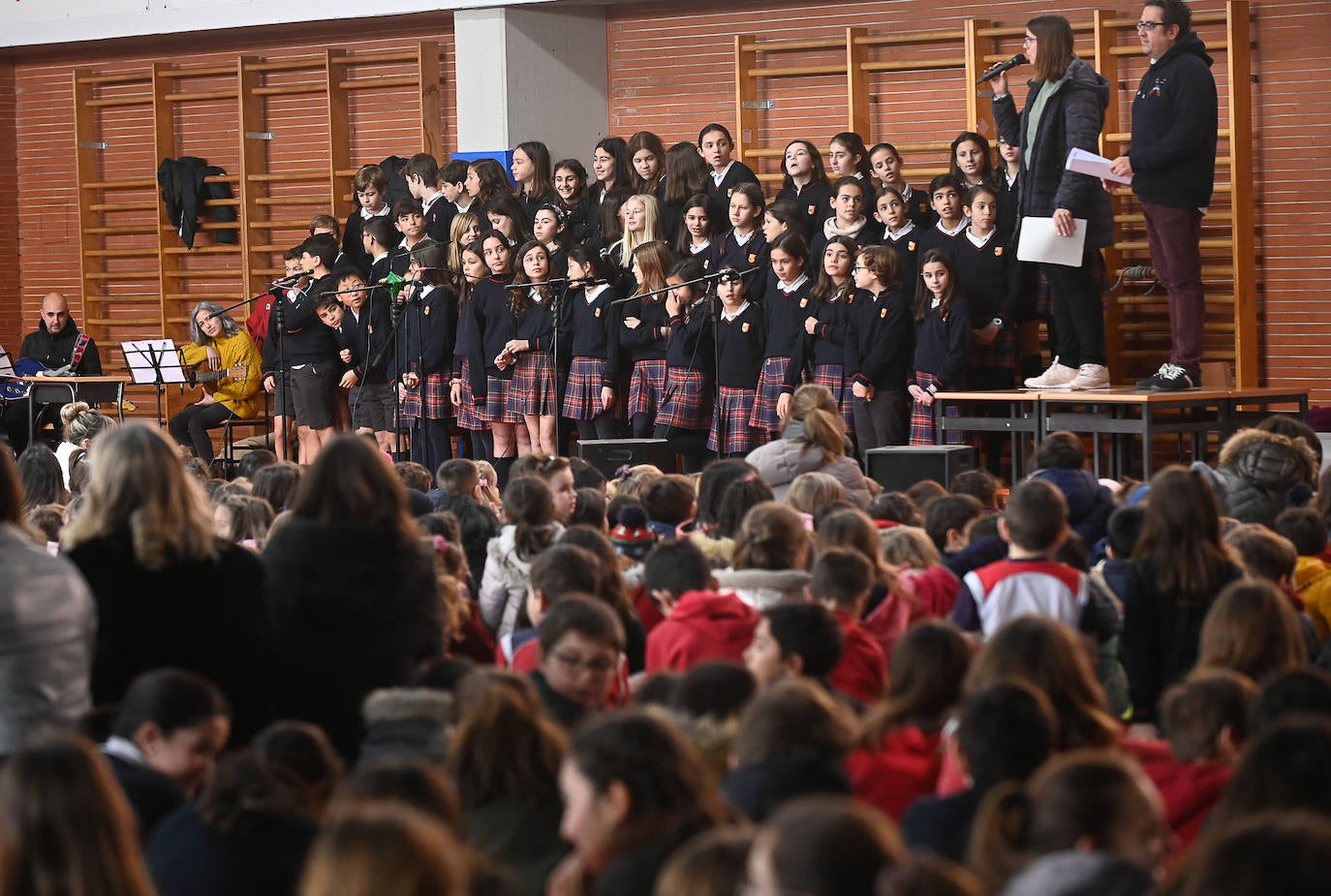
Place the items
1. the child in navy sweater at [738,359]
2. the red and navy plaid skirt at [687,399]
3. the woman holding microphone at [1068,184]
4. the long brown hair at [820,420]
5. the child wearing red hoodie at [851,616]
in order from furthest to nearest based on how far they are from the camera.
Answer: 1. the red and navy plaid skirt at [687,399]
2. the child in navy sweater at [738,359]
3. the woman holding microphone at [1068,184]
4. the long brown hair at [820,420]
5. the child wearing red hoodie at [851,616]

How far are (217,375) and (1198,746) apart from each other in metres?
8.36

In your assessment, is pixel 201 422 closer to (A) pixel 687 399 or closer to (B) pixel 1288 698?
(A) pixel 687 399

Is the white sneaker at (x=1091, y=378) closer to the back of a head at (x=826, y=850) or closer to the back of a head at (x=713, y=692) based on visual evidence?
the back of a head at (x=713, y=692)

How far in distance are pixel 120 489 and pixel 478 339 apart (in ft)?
19.9

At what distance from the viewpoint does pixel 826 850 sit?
5.82ft

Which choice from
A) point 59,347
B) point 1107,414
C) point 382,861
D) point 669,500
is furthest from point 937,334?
point 382,861

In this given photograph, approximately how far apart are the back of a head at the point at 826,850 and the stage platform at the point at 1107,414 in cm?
538

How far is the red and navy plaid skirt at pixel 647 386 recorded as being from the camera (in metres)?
8.62

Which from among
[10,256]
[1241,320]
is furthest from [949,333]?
[10,256]

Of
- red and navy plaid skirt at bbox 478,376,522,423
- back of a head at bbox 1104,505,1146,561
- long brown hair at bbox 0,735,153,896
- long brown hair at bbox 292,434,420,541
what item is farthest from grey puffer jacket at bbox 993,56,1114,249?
long brown hair at bbox 0,735,153,896

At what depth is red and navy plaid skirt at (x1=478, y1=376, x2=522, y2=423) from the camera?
901 centimetres

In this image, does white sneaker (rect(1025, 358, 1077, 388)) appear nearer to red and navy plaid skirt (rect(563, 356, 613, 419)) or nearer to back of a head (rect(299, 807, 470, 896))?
red and navy plaid skirt (rect(563, 356, 613, 419))

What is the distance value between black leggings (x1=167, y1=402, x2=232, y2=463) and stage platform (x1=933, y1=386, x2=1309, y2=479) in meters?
4.46

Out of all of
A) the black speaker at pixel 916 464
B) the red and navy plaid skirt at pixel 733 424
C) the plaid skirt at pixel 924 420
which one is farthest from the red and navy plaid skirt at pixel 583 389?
the black speaker at pixel 916 464
